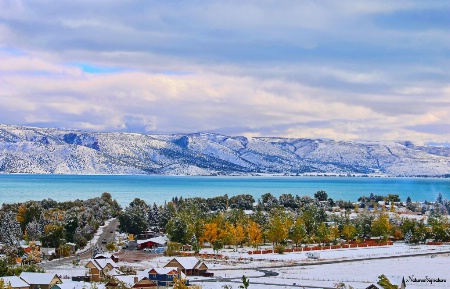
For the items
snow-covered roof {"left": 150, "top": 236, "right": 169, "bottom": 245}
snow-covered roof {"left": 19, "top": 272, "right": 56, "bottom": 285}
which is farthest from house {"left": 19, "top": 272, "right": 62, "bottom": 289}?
snow-covered roof {"left": 150, "top": 236, "right": 169, "bottom": 245}

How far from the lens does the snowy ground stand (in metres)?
70.8

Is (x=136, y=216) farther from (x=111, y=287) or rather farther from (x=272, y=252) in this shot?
(x=111, y=287)

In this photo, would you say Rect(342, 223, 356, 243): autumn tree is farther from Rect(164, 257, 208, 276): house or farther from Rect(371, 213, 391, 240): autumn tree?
Rect(164, 257, 208, 276): house

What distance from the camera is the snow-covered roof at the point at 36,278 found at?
212 feet

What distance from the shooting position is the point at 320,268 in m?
82.9

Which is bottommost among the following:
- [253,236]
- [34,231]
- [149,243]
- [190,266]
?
[190,266]

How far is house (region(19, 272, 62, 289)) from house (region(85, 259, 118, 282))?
769 centimetres

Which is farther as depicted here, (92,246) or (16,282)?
(92,246)

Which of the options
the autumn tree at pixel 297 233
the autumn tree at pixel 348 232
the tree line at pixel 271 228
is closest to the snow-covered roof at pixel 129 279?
the tree line at pixel 271 228

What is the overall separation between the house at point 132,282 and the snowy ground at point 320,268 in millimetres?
5358

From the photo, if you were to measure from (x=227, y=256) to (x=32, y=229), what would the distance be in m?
35.0

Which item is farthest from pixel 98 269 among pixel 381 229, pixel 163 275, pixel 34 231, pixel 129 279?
pixel 381 229

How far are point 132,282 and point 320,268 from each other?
25.0m

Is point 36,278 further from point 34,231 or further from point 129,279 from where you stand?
point 34,231
